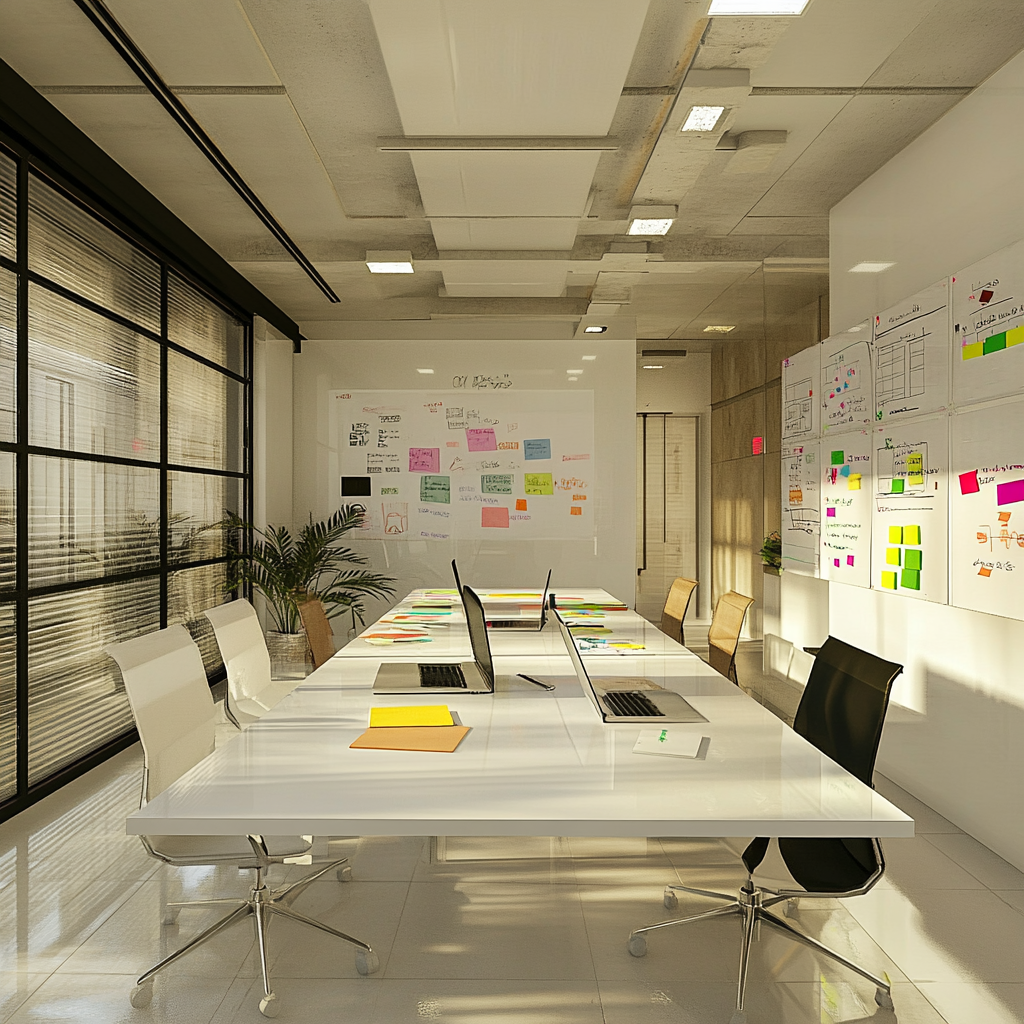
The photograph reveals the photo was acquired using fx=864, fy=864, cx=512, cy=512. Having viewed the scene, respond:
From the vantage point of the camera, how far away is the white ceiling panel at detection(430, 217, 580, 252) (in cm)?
499

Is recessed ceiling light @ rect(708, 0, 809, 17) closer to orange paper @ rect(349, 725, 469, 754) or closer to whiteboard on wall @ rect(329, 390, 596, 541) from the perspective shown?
orange paper @ rect(349, 725, 469, 754)

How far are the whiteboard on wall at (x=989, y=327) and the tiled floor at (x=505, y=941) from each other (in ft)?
5.81

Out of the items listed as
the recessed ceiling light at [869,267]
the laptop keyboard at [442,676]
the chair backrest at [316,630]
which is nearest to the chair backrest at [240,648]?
the chair backrest at [316,630]

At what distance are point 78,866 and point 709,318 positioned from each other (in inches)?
256

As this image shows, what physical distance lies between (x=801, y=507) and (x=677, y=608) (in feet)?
3.19

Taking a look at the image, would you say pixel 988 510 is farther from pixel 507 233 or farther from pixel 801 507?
pixel 507 233

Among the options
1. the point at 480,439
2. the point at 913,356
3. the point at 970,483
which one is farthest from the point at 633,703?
the point at 480,439

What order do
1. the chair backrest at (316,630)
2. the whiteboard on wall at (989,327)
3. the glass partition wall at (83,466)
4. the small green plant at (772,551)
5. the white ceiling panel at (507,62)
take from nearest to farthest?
the white ceiling panel at (507,62) → the whiteboard on wall at (989,327) → the glass partition wall at (83,466) → the chair backrest at (316,630) → the small green plant at (772,551)

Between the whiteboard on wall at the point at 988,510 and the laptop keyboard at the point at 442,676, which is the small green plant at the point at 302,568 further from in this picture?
the whiteboard on wall at the point at 988,510

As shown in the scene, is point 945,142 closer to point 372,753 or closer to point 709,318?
point 372,753

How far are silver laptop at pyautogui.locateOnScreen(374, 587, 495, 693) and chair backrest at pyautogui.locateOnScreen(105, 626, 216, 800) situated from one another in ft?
1.79

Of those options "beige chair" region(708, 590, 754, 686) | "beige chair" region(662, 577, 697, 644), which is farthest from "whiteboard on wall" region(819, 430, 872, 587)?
"beige chair" region(662, 577, 697, 644)

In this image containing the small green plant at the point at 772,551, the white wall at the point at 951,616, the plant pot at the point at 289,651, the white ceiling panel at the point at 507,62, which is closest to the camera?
the white ceiling panel at the point at 507,62

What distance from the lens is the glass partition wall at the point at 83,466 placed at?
11.6ft
